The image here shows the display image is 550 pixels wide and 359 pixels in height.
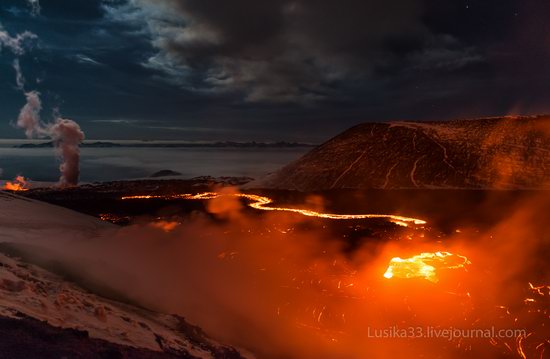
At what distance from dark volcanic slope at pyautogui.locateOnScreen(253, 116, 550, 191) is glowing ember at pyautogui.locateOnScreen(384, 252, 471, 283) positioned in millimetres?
22376

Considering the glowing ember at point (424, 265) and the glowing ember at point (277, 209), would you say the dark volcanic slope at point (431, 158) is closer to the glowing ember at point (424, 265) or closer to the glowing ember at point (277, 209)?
the glowing ember at point (277, 209)

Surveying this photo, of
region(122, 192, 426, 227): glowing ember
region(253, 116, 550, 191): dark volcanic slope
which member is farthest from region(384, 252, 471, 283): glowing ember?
region(253, 116, 550, 191): dark volcanic slope

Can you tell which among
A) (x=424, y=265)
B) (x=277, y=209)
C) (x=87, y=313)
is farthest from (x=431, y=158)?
(x=87, y=313)

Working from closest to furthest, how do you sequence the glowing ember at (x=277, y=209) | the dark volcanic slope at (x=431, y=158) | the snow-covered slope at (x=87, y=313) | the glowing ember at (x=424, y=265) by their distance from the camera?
the snow-covered slope at (x=87, y=313)
the glowing ember at (x=424, y=265)
the glowing ember at (x=277, y=209)
the dark volcanic slope at (x=431, y=158)

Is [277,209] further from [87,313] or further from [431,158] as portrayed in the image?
→ [87,313]

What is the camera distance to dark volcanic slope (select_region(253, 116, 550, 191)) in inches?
1426

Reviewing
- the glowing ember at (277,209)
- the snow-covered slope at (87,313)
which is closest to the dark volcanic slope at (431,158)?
the glowing ember at (277,209)

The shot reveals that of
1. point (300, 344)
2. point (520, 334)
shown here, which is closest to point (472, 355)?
point (520, 334)

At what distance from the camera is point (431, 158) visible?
130 ft

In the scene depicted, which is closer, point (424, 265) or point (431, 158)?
point (424, 265)

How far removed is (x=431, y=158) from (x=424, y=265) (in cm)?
2873

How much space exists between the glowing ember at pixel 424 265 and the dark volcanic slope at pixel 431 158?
73.4 ft

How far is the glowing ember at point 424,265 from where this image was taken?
12.3 metres

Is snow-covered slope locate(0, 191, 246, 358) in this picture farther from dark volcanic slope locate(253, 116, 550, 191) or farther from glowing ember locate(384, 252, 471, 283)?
dark volcanic slope locate(253, 116, 550, 191)
